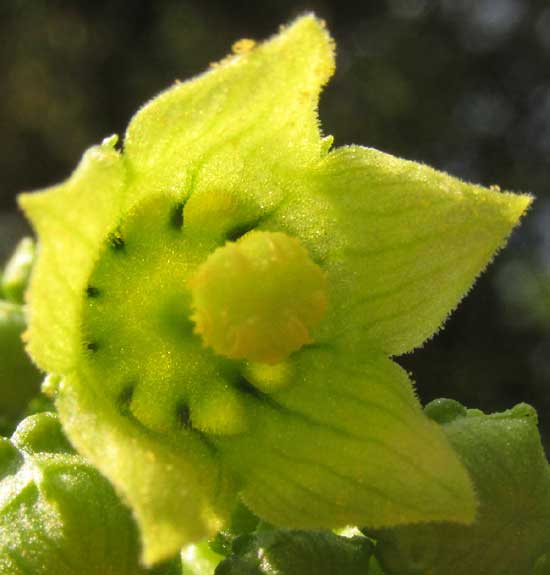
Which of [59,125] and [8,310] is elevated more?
[59,125]

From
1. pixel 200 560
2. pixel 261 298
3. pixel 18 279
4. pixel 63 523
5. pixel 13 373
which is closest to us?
pixel 63 523

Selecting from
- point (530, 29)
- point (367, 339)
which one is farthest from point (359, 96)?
point (367, 339)

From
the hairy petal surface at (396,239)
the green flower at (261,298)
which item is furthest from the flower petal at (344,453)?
the hairy petal surface at (396,239)

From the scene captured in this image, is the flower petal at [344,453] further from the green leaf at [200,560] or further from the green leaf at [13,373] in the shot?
the green leaf at [13,373]

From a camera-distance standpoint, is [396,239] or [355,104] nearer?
[396,239]

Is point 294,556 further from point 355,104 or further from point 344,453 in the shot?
point 355,104

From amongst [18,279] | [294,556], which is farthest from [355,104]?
[294,556]

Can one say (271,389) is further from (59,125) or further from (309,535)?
(59,125)
